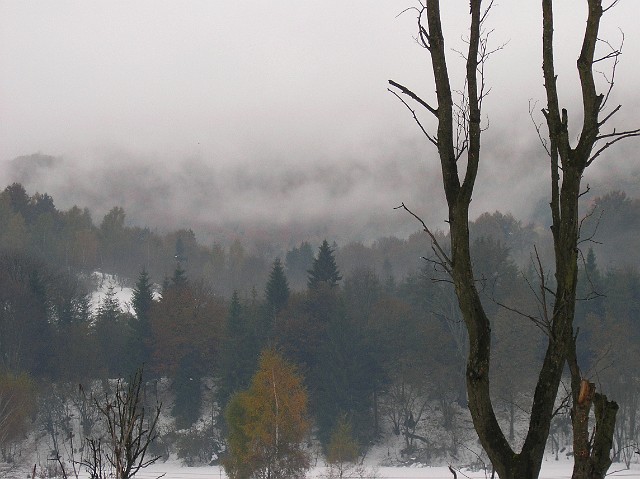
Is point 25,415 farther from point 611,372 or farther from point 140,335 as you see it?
point 611,372

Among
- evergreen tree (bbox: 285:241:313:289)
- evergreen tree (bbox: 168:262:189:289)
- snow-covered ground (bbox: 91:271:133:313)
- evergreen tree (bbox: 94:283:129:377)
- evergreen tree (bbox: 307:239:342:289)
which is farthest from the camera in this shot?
evergreen tree (bbox: 285:241:313:289)

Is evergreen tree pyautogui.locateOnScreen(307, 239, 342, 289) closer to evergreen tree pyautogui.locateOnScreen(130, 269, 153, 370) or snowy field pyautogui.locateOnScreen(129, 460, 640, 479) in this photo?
evergreen tree pyautogui.locateOnScreen(130, 269, 153, 370)

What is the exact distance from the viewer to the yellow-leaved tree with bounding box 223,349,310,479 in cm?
3909

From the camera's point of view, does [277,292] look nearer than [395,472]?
No

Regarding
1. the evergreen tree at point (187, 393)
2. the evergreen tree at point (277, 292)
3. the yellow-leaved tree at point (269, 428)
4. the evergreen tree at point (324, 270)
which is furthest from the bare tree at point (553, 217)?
the evergreen tree at point (324, 270)

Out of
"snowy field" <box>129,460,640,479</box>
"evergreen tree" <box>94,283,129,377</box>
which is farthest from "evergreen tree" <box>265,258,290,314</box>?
"snowy field" <box>129,460,640,479</box>

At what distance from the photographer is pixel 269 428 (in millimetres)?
40562

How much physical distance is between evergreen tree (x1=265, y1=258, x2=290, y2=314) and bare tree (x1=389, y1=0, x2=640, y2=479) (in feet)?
201

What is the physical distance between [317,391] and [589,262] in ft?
85.6

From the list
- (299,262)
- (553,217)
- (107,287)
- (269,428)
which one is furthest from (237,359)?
(299,262)

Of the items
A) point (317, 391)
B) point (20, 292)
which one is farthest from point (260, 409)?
point (20, 292)

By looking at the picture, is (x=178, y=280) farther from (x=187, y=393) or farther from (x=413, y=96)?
(x=413, y=96)

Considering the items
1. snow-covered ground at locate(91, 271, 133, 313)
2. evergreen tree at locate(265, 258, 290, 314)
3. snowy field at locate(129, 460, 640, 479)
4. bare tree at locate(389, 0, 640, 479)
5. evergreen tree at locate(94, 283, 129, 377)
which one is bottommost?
snowy field at locate(129, 460, 640, 479)

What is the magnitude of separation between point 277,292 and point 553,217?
208 ft
